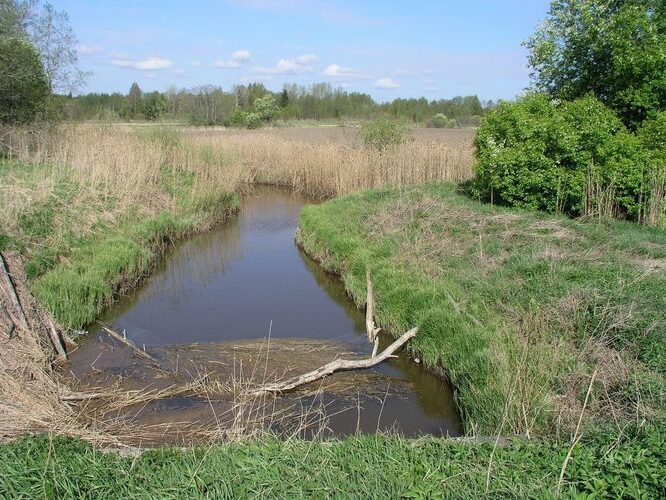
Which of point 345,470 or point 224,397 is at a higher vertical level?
point 345,470

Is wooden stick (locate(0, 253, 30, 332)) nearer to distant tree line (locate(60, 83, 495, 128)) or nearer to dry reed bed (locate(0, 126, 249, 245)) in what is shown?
dry reed bed (locate(0, 126, 249, 245))

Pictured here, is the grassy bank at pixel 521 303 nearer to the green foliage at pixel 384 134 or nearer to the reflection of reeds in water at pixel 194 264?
the reflection of reeds in water at pixel 194 264

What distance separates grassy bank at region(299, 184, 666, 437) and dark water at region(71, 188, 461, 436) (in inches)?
15.1

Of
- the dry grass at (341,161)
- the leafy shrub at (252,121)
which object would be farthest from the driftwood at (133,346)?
the leafy shrub at (252,121)

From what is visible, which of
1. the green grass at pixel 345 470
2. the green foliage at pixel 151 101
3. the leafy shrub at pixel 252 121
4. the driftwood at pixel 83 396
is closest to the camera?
the green grass at pixel 345 470

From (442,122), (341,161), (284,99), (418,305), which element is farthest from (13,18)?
(284,99)

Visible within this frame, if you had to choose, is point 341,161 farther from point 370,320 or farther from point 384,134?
point 370,320

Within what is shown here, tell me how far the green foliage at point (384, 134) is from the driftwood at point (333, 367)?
1154 cm

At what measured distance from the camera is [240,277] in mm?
11500

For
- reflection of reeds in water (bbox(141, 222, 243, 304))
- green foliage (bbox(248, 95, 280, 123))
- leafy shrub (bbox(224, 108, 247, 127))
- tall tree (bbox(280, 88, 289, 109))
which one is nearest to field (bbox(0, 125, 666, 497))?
reflection of reeds in water (bbox(141, 222, 243, 304))

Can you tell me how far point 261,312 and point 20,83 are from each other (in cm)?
1401

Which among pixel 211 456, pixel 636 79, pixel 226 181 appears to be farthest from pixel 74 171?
pixel 636 79

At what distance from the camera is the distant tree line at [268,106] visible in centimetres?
3422

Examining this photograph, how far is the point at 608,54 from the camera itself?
40.3 feet
